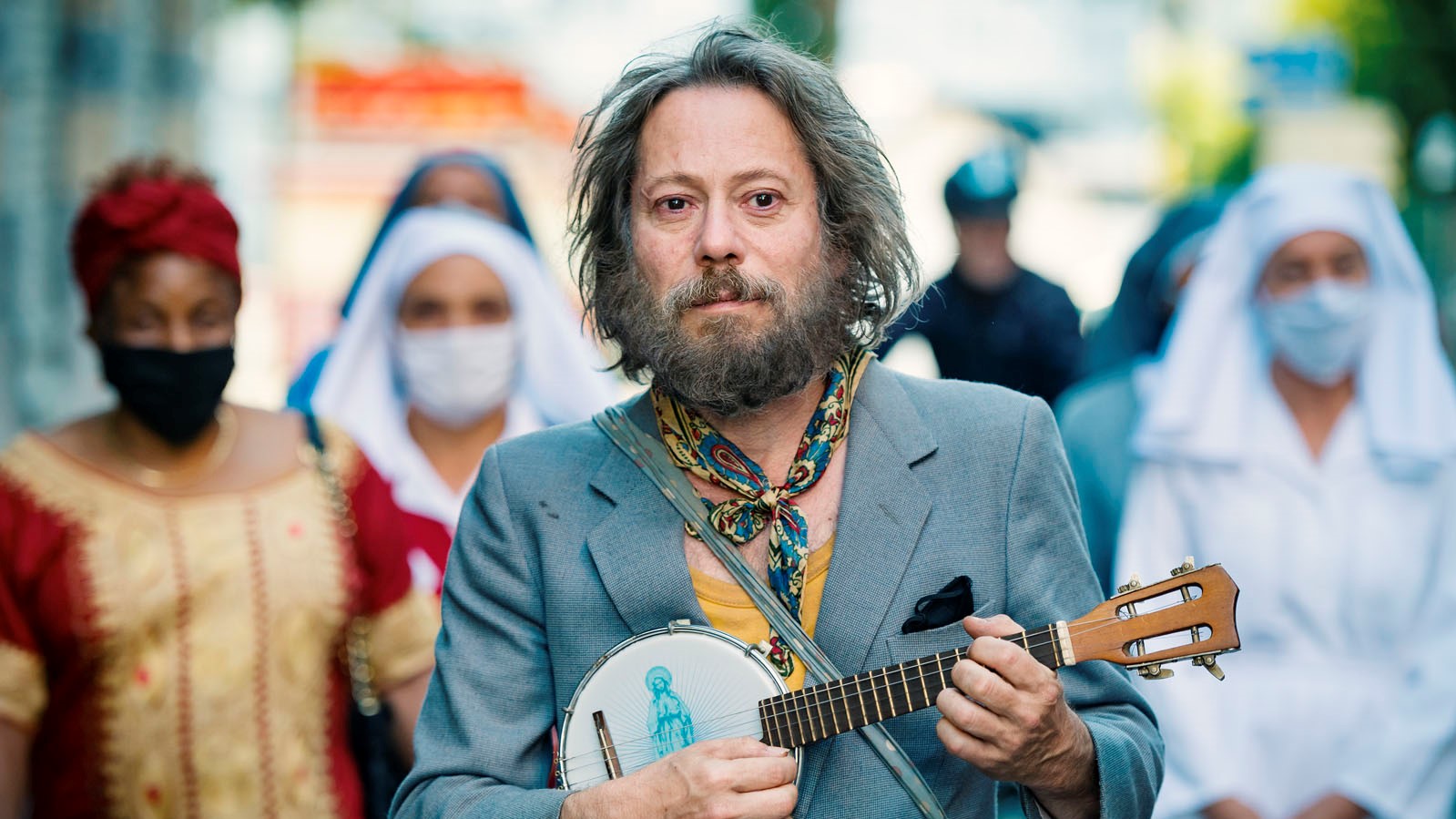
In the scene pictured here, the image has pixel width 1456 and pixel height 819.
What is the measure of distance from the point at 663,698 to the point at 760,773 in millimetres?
288

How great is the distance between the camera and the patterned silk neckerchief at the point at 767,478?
2738mm

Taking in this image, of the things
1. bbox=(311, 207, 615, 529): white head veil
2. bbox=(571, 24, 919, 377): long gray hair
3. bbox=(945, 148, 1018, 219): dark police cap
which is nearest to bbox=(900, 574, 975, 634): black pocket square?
bbox=(571, 24, 919, 377): long gray hair

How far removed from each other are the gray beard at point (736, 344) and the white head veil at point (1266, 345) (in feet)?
7.79

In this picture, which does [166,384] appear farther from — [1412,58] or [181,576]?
[1412,58]

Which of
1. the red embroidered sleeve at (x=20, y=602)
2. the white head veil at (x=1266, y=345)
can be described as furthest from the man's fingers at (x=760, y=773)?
the white head veil at (x=1266, y=345)

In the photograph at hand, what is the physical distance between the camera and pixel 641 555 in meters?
2.77

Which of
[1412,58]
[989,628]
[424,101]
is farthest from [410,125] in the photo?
[989,628]

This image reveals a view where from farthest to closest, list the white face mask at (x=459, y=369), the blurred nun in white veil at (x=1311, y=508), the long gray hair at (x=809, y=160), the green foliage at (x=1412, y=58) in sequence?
the green foliage at (x=1412, y=58) → the white face mask at (x=459, y=369) → the blurred nun in white veil at (x=1311, y=508) → the long gray hair at (x=809, y=160)

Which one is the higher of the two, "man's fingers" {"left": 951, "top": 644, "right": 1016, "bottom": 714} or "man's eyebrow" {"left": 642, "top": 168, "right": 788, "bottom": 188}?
"man's eyebrow" {"left": 642, "top": 168, "right": 788, "bottom": 188}

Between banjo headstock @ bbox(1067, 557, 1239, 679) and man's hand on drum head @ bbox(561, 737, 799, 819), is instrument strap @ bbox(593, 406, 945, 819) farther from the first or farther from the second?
banjo headstock @ bbox(1067, 557, 1239, 679)

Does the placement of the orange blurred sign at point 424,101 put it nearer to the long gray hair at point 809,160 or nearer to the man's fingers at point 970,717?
the long gray hair at point 809,160

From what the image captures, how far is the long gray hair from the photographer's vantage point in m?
2.88

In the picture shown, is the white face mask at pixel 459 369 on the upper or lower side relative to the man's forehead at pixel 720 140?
lower

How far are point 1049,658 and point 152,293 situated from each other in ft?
8.64
